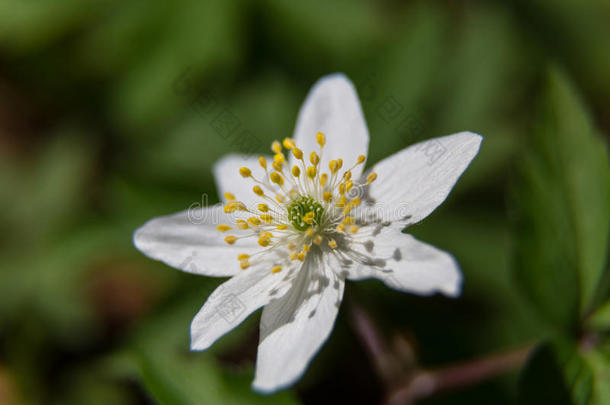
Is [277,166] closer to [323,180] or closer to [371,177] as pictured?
[323,180]

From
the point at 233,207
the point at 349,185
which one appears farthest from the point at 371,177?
the point at 233,207

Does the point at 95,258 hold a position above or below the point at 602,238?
above

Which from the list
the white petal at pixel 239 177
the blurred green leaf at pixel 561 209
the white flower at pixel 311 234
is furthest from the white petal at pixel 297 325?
the blurred green leaf at pixel 561 209

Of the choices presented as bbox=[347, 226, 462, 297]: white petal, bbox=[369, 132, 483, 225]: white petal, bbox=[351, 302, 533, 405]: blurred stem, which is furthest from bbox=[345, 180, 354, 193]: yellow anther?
bbox=[351, 302, 533, 405]: blurred stem

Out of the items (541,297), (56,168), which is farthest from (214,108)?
(541,297)

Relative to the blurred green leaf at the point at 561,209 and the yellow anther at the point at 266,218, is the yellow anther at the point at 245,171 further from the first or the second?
the blurred green leaf at the point at 561,209

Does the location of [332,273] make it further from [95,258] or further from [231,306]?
[95,258]
